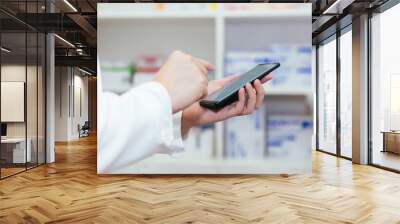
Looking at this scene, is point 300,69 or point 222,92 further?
point 300,69

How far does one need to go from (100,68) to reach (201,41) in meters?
1.50

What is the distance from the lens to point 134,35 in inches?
228

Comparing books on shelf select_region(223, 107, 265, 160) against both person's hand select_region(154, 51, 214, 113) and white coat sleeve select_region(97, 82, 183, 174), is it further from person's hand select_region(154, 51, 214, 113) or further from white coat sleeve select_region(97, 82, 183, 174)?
person's hand select_region(154, 51, 214, 113)

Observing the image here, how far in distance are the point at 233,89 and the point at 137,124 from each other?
5.98 feet

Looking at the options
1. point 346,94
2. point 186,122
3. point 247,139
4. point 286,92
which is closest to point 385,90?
point 346,94

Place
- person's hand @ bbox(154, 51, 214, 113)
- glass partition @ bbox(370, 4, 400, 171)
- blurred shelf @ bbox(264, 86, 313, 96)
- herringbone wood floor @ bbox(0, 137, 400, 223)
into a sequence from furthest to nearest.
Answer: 1. glass partition @ bbox(370, 4, 400, 171)
2. blurred shelf @ bbox(264, 86, 313, 96)
3. person's hand @ bbox(154, 51, 214, 113)
4. herringbone wood floor @ bbox(0, 137, 400, 223)

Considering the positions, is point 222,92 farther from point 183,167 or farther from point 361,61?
point 361,61

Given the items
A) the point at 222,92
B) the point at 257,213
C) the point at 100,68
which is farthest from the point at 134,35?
the point at 257,213

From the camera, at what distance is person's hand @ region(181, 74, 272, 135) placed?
534 cm

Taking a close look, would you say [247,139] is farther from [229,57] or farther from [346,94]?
[346,94]

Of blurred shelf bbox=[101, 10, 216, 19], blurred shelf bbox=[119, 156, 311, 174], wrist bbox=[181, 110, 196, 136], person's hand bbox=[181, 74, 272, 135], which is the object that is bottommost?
blurred shelf bbox=[119, 156, 311, 174]

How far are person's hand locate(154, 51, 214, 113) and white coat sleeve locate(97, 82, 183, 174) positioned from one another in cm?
15

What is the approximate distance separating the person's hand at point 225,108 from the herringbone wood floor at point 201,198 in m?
0.90

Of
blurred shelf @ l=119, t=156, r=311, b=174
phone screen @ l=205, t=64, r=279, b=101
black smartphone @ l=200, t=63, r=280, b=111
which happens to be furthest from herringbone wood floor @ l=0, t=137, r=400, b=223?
phone screen @ l=205, t=64, r=279, b=101
